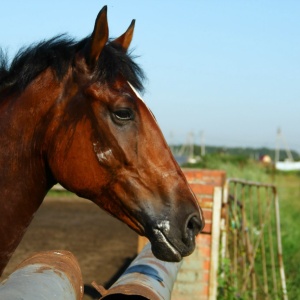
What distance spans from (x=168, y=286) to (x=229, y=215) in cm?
477

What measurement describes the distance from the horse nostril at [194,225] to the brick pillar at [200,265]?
3.01 m

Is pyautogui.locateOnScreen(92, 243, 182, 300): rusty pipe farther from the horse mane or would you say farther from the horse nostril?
the horse mane

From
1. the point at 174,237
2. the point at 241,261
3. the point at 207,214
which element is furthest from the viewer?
the point at 241,261

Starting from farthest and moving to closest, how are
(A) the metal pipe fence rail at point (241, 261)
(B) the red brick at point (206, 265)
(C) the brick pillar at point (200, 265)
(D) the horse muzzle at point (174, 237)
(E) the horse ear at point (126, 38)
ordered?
(A) the metal pipe fence rail at point (241, 261) → (B) the red brick at point (206, 265) → (C) the brick pillar at point (200, 265) → (E) the horse ear at point (126, 38) → (D) the horse muzzle at point (174, 237)

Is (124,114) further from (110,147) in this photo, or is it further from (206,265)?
(206,265)

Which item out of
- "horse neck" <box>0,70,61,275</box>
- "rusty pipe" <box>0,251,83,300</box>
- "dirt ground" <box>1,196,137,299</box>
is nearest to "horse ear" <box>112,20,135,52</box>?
"horse neck" <box>0,70,61,275</box>

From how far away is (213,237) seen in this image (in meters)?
6.22

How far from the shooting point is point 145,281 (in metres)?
3.36

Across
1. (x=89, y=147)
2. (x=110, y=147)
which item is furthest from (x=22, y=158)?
(x=110, y=147)

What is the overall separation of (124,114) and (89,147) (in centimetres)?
24

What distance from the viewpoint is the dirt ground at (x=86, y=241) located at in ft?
28.5

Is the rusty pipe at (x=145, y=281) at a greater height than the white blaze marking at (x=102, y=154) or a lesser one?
lesser

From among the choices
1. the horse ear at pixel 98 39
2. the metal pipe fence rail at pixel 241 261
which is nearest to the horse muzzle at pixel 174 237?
the horse ear at pixel 98 39

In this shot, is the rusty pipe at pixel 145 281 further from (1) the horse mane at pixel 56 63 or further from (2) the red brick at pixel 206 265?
(2) the red brick at pixel 206 265
